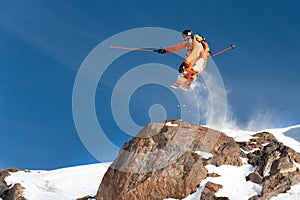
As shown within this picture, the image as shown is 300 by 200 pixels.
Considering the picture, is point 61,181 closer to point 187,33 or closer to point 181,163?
point 181,163

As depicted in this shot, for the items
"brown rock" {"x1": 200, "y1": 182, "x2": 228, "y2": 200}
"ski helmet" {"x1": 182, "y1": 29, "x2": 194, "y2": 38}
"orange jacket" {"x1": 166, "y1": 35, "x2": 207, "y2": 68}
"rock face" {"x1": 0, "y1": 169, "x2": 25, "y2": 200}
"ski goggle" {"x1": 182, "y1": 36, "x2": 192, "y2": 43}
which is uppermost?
"rock face" {"x1": 0, "y1": 169, "x2": 25, "y2": 200}

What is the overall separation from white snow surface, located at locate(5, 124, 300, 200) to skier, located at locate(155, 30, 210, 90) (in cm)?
2064

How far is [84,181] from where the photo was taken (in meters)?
62.6

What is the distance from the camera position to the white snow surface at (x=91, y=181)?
42.5m

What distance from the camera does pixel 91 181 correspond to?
6247cm

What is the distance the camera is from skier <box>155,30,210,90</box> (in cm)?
2323

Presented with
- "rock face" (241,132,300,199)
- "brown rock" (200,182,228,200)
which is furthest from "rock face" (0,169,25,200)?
"rock face" (241,132,300,199)

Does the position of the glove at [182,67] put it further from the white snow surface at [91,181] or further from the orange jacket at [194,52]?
the white snow surface at [91,181]

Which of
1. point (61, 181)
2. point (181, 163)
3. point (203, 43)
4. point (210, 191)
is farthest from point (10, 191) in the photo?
point (203, 43)

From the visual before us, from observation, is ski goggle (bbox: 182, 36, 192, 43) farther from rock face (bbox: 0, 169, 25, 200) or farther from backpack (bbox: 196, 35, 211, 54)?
rock face (bbox: 0, 169, 25, 200)

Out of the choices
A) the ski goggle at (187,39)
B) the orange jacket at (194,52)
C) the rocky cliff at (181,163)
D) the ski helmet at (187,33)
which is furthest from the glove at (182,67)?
the rocky cliff at (181,163)

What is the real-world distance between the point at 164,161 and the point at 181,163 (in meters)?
1.90

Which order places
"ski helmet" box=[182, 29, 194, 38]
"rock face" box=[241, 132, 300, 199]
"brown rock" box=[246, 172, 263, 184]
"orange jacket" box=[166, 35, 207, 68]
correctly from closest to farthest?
"ski helmet" box=[182, 29, 194, 38]
"orange jacket" box=[166, 35, 207, 68]
"rock face" box=[241, 132, 300, 199]
"brown rock" box=[246, 172, 263, 184]

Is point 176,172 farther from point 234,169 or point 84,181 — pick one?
point 84,181
